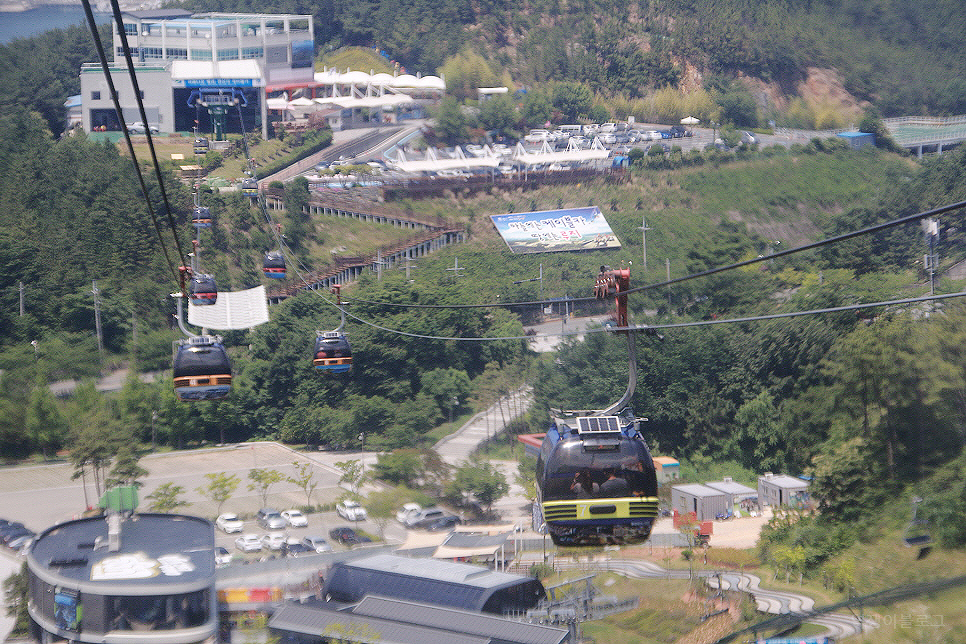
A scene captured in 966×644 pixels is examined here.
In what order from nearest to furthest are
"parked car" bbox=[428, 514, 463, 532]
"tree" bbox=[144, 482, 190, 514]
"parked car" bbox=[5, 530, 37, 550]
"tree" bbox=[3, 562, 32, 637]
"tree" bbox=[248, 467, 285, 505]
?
"tree" bbox=[3, 562, 32, 637] < "parked car" bbox=[5, 530, 37, 550] < "parked car" bbox=[428, 514, 463, 532] < "tree" bbox=[144, 482, 190, 514] < "tree" bbox=[248, 467, 285, 505]

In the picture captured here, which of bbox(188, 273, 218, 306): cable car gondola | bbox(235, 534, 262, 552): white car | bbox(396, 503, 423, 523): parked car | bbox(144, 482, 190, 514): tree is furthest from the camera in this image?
bbox(396, 503, 423, 523): parked car

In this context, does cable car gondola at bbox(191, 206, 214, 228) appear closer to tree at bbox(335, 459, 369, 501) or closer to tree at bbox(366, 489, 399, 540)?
tree at bbox(335, 459, 369, 501)

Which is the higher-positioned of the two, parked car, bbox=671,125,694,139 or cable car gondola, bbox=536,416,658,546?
parked car, bbox=671,125,694,139

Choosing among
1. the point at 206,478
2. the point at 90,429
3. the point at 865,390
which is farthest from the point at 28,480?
the point at 865,390

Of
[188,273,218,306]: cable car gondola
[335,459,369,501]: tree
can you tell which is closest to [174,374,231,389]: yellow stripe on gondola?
[188,273,218,306]: cable car gondola

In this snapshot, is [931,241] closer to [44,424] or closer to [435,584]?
[435,584]

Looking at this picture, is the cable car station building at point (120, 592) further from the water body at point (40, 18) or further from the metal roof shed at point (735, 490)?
the water body at point (40, 18)

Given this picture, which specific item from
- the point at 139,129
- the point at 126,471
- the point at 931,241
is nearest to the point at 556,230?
the point at 931,241

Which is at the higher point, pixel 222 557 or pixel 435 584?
pixel 435 584
